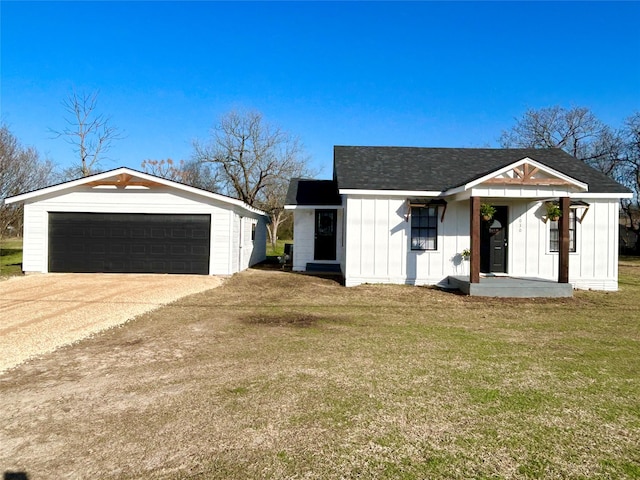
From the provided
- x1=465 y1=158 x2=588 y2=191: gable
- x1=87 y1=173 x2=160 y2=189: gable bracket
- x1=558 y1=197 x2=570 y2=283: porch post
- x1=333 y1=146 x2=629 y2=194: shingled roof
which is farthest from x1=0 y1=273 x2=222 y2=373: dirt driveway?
x1=558 y1=197 x2=570 y2=283: porch post

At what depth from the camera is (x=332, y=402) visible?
3.62 metres

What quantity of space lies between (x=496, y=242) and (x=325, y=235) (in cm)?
645

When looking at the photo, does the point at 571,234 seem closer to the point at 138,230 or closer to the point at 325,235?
the point at 325,235

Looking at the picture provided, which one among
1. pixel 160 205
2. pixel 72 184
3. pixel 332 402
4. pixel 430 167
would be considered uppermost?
pixel 430 167

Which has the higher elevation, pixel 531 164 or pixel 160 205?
pixel 531 164

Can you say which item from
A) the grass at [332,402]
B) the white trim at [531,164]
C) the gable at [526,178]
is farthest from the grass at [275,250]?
the grass at [332,402]

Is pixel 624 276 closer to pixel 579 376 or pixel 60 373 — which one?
pixel 579 376

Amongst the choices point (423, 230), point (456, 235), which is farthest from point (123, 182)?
point (456, 235)

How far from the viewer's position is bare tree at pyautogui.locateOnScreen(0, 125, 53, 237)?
22.0 metres

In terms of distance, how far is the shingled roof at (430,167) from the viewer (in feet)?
39.2

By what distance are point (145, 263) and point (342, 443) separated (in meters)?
12.5

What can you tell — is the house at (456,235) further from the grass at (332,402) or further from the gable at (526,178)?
the grass at (332,402)

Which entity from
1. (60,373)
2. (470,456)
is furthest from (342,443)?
(60,373)

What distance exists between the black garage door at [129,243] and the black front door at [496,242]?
9.13 metres
